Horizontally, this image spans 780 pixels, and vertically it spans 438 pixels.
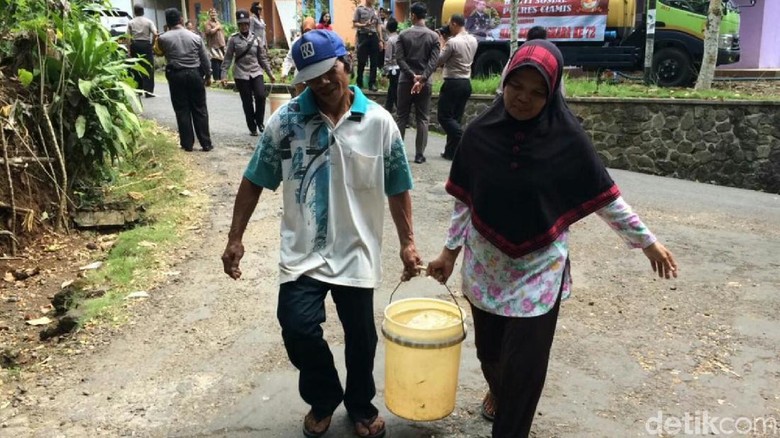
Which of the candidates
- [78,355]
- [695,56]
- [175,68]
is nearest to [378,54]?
[175,68]

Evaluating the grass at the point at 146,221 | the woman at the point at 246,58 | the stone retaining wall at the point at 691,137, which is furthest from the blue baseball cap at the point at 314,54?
the stone retaining wall at the point at 691,137

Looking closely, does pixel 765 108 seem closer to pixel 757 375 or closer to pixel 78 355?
pixel 757 375

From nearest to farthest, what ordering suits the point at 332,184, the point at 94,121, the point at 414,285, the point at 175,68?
1. the point at 332,184
2. the point at 414,285
3. the point at 94,121
4. the point at 175,68

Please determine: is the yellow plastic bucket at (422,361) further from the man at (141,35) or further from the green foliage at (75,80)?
the man at (141,35)

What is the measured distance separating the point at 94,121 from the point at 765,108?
30.2 ft

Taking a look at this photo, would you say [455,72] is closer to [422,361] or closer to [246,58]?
[246,58]

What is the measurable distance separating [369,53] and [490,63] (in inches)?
124

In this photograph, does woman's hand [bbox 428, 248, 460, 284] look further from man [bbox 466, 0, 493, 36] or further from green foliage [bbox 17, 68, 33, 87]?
man [bbox 466, 0, 493, 36]

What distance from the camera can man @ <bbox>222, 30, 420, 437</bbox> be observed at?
2721mm

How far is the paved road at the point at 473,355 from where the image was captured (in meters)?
3.19

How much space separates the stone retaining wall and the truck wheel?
104 inches

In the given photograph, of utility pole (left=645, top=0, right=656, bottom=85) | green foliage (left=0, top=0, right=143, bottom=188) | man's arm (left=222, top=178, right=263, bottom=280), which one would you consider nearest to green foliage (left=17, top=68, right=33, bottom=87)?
green foliage (left=0, top=0, right=143, bottom=188)

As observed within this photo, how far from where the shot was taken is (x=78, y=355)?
391cm

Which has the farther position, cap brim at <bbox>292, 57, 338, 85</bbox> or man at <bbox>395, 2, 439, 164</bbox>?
man at <bbox>395, 2, 439, 164</bbox>
